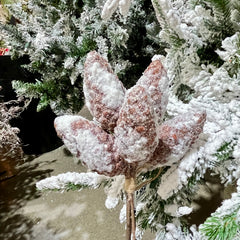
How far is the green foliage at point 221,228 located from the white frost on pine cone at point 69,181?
0.18 meters

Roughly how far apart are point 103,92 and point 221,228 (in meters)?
0.17

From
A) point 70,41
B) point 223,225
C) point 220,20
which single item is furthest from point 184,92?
point 70,41

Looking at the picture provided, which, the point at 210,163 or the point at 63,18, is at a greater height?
the point at 63,18

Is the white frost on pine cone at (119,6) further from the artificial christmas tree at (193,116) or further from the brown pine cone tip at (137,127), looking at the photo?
the brown pine cone tip at (137,127)

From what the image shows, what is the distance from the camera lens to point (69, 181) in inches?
14.8

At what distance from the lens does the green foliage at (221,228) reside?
23cm

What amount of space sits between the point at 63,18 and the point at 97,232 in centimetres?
56

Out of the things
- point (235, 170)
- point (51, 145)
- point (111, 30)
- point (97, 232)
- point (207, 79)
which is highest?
point (111, 30)

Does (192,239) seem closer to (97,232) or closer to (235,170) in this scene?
(235,170)

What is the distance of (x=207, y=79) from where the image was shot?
0.34 m

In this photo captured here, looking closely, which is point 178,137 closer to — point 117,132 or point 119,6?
point 117,132

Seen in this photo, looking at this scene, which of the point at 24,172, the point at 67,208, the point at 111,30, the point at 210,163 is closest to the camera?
the point at 210,163

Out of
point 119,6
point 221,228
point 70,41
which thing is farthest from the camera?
point 70,41

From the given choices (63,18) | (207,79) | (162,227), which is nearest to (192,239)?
(162,227)
